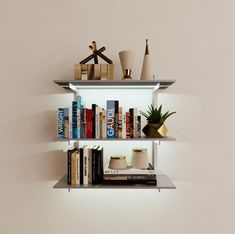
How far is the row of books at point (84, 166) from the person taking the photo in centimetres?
155

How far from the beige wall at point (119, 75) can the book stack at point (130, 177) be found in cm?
28

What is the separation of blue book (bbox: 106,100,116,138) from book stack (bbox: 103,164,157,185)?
24 centimetres

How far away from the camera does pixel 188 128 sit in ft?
5.95

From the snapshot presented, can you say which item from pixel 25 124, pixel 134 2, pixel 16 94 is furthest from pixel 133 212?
pixel 134 2

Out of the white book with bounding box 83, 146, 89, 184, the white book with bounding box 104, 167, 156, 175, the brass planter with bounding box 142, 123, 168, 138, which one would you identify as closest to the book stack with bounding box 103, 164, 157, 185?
the white book with bounding box 104, 167, 156, 175

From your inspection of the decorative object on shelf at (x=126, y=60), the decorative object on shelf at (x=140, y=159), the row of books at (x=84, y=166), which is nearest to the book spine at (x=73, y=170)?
the row of books at (x=84, y=166)

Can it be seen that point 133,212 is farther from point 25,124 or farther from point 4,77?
point 4,77

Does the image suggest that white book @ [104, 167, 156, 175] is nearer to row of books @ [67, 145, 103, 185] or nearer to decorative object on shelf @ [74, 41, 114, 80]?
row of books @ [67, 145, 103, 185]

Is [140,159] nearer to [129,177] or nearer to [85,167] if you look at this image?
[129,177]

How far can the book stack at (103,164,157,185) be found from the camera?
1.55m

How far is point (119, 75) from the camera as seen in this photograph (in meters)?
1.80

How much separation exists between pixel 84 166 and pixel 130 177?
29 cm

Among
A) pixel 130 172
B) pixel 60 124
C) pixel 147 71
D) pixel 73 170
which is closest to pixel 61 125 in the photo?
pixel 60 124

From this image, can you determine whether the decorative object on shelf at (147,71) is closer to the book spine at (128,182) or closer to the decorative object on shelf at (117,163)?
the decorative object on shelf at (117,163)
